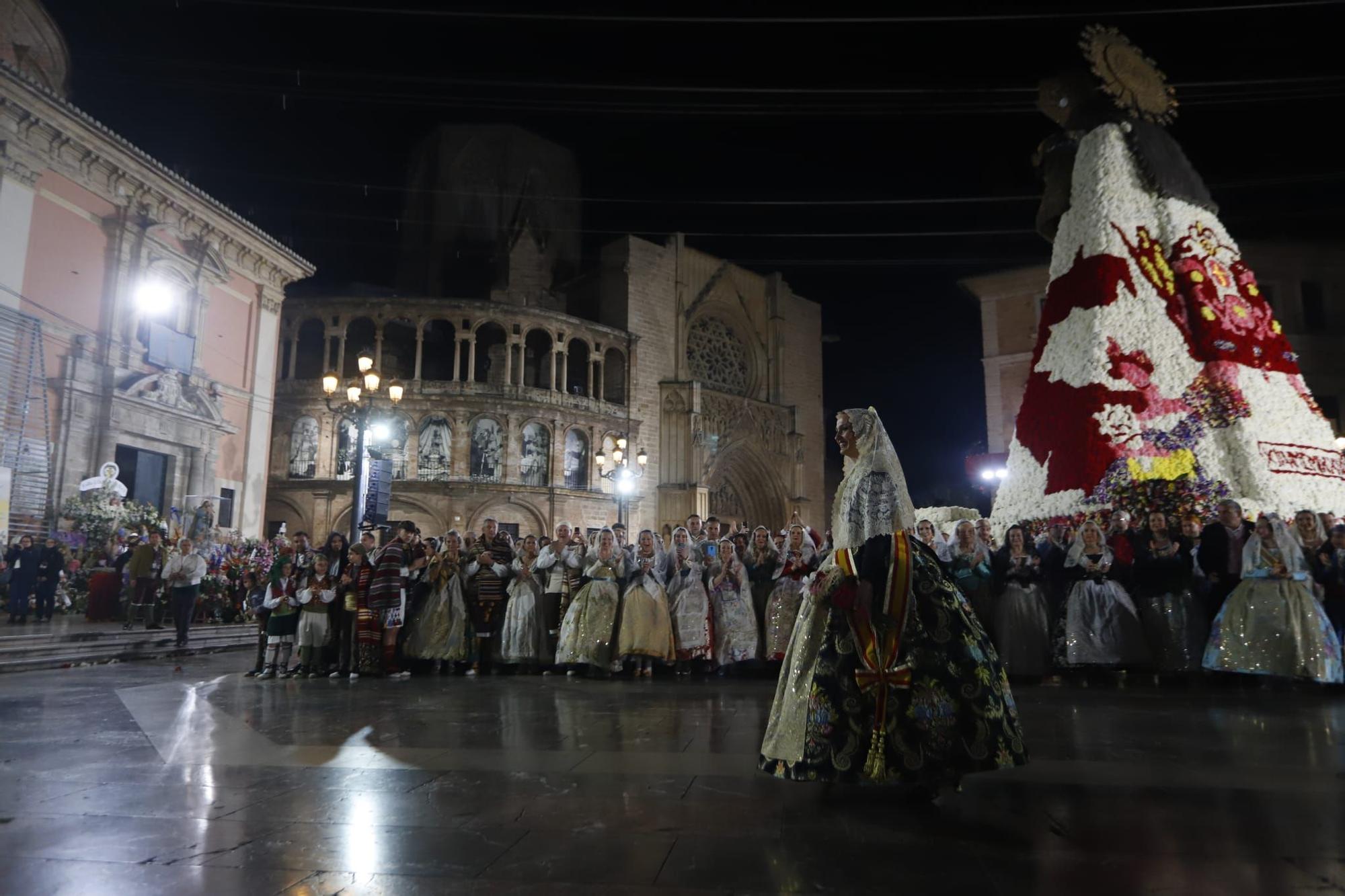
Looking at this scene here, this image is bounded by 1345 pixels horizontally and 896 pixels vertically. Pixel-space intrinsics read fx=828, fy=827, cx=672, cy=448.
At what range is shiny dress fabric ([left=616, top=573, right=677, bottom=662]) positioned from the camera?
883 centimetres

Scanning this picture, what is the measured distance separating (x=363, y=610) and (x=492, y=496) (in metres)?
16.5

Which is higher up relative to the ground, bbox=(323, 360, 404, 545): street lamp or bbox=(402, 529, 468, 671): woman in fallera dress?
bbox=(323, 360, 404, 545): street lamp

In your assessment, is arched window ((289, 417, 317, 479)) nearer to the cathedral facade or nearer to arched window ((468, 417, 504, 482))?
the cathedral facade

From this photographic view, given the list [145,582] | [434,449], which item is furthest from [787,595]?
[434,449]

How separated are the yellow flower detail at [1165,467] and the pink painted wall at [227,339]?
20794 mm

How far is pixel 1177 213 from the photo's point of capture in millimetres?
12312

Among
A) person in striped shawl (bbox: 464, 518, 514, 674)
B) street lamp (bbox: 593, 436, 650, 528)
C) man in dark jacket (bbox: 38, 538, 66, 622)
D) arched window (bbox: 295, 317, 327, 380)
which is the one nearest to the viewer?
person in striped shawl (bbox: 464, 518, 514, 674)

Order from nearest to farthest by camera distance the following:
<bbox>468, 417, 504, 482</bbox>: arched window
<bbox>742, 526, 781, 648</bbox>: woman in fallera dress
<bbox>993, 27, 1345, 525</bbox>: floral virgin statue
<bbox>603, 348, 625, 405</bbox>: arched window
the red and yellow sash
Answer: the red and yellow sash < <bbox>742, 526, 781, 648</bbox>: woman in fallera dress < <bbox>993, 27, 1345, 525</bbox>: floral virgin statue < <bbox>468, 417, 504, 482</bbox>: arched window < <bbox>603, 348, 625, 405</bbox>: arched window

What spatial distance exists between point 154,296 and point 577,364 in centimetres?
1426

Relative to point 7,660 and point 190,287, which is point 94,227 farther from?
point 7,660

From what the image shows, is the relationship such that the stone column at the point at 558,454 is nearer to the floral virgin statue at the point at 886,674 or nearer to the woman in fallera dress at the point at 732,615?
the woman in fallera dress at the point at 732,615

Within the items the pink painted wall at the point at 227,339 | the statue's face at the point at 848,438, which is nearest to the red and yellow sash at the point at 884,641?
the statue's face at the point at 848,438

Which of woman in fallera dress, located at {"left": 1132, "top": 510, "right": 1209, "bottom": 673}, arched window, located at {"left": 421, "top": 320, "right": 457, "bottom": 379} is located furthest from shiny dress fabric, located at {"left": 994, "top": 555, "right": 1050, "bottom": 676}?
arched window, located at {"left": 421, "top": 320, "right": 457, "bottom": 379}

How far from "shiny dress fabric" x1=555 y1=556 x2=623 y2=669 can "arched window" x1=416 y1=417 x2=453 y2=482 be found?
1697 cm
